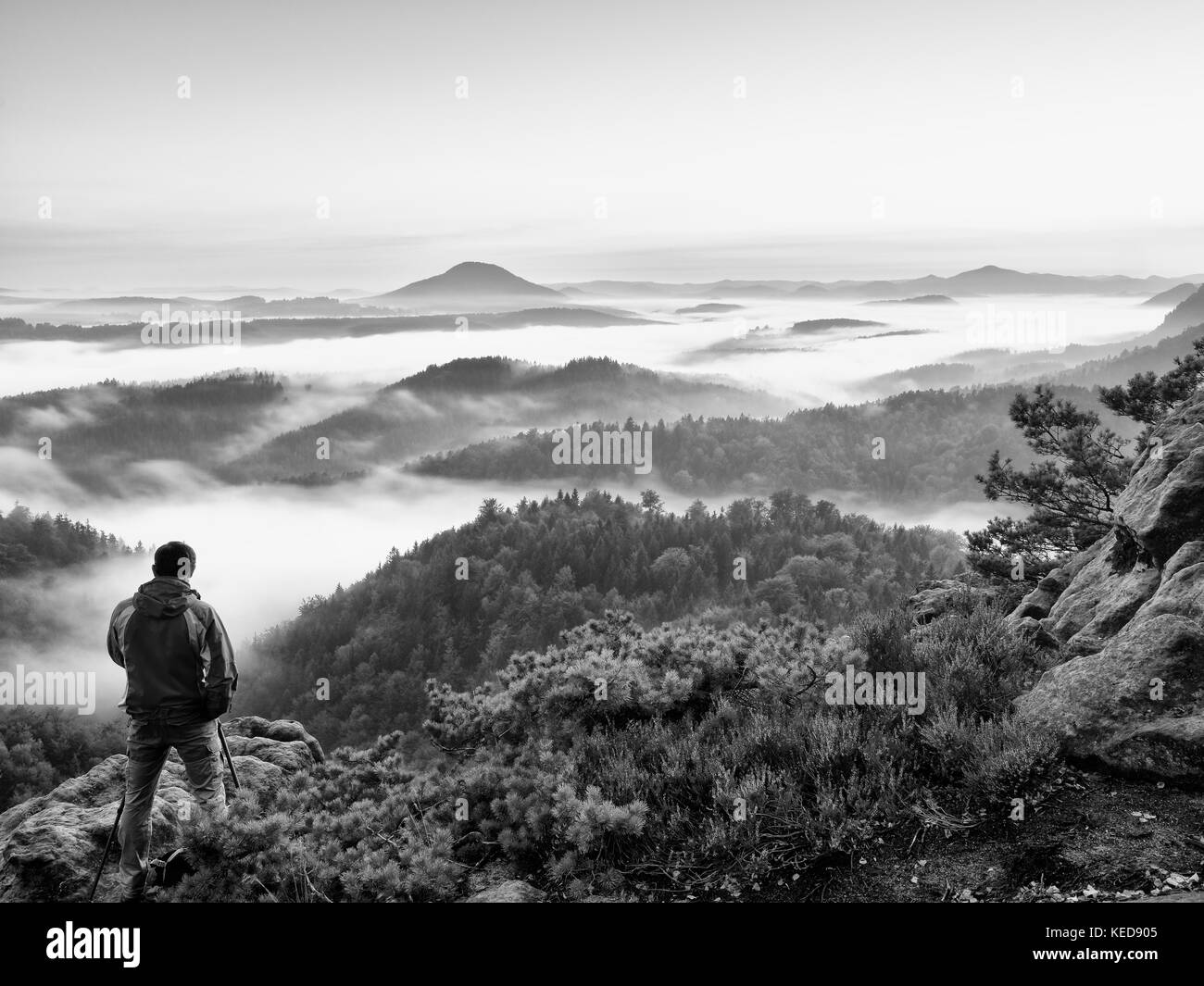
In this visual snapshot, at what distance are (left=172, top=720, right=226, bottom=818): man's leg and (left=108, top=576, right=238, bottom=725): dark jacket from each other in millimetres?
132

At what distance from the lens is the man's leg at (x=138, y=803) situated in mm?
6199

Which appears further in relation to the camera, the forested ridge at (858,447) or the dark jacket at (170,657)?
the forested ridge at (858,447)

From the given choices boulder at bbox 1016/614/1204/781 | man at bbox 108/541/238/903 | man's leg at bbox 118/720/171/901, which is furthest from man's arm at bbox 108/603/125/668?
boulder at bbox 1016/614/1204/781

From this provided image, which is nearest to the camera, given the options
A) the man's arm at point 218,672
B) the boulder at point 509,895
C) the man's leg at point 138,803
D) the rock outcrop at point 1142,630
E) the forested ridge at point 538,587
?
the boulder at point 509,895

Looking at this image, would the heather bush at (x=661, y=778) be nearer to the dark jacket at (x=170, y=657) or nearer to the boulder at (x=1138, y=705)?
the boulder at (x=1138, y=705)

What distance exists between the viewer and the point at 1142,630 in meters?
6.41

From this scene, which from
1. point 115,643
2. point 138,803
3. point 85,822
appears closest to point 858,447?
point 85,822

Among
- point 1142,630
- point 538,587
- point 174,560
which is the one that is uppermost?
point 174,560

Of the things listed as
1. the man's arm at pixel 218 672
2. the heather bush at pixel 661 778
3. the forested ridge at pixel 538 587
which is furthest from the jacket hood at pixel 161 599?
the forested ridge at pixel 538 587

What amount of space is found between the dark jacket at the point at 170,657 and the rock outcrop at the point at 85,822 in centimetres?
100

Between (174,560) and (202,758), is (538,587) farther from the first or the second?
(174,560)

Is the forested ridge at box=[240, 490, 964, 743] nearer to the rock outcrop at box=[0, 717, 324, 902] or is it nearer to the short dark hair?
the rock outcrop at box=[0, 717, 324, 902]

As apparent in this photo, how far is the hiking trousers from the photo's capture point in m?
6.22

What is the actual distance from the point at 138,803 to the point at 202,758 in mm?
536
